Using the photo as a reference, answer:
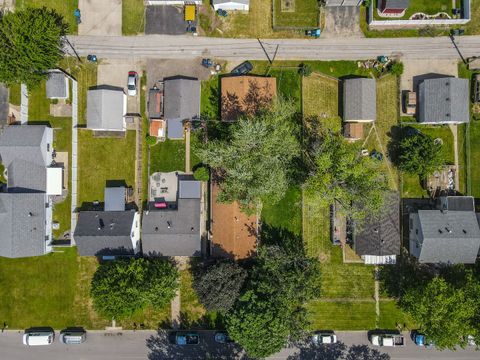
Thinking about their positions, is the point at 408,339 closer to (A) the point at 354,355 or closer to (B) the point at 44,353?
(A) the point at 354,355

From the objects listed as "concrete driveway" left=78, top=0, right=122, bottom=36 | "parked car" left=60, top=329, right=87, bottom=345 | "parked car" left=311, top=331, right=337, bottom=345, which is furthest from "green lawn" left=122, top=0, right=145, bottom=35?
"parked car" left=311, top=331, right=337, bottom=345

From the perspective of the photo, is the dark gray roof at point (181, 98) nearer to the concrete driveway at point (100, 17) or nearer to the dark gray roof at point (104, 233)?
the concrete driveway at point (100, 17)

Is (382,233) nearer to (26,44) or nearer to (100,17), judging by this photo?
(100,17)

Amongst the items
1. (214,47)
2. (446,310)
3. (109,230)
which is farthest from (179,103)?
(446,310)

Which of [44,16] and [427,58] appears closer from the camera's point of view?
[44,16]

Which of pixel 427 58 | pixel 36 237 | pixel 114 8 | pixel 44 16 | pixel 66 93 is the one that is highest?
pixel 114 8

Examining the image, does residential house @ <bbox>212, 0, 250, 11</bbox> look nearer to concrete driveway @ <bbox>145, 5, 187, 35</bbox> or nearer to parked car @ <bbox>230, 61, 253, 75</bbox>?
concrete driveway @ <bbox>145, 5, 187, 35</bbox>

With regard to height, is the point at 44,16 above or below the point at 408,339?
above

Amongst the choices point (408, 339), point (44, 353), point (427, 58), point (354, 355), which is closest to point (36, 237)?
point (44, 353)
